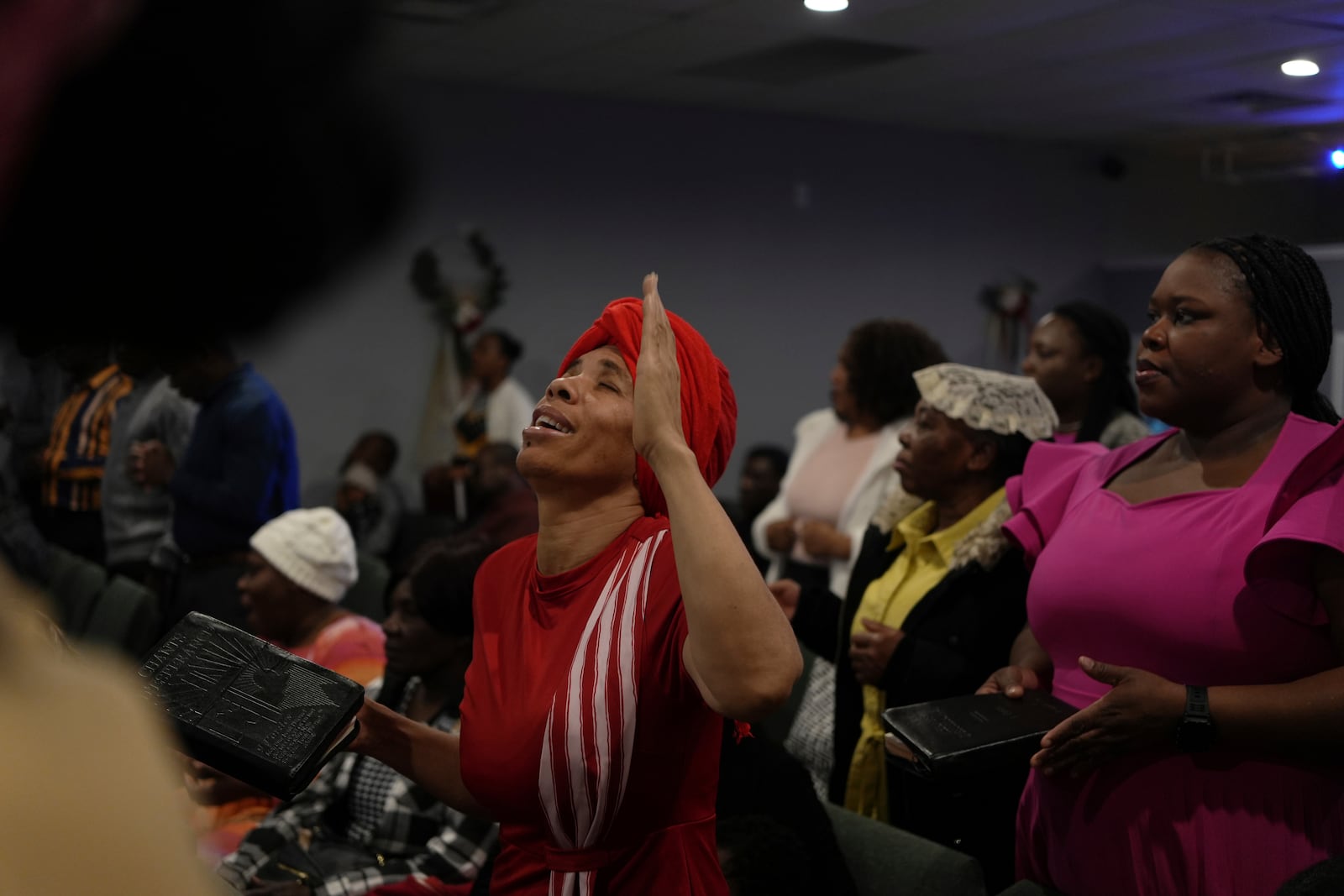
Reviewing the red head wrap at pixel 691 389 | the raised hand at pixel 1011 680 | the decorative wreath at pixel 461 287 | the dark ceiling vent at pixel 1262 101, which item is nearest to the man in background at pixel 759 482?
the decorative wreath at pixel 461 287

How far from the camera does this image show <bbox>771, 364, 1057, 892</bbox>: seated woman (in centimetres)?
241

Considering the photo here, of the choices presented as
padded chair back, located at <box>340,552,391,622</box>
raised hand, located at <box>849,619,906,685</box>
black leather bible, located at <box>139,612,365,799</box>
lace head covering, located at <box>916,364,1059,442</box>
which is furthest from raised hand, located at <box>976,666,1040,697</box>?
padded chair back, located at <box>340,552,391,622</box>

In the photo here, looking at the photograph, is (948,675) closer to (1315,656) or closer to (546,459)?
(1315,656)

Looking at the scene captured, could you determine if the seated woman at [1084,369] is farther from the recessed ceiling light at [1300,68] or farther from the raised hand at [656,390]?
the recessed ceiling light at [1300,68]

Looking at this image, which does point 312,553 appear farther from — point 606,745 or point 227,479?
point 606,745

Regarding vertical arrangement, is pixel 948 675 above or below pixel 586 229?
below

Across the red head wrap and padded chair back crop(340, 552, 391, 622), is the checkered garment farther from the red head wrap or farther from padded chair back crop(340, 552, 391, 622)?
padded chair back crop(340, 552, 391, 622)

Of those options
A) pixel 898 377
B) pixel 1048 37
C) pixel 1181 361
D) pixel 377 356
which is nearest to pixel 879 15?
pixel 1048 37

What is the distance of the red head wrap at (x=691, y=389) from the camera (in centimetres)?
156

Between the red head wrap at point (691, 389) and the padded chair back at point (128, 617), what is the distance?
104 inches

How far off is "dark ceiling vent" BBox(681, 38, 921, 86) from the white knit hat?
350 centimetres

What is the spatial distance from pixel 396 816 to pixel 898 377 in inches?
79.5

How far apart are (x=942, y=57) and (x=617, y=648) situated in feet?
17.1

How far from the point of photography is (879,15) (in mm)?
5238
